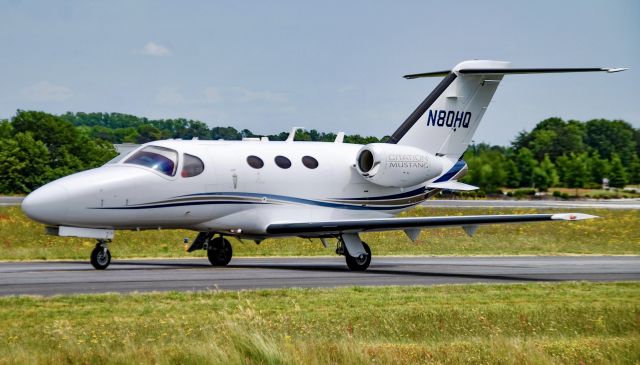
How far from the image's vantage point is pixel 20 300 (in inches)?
682

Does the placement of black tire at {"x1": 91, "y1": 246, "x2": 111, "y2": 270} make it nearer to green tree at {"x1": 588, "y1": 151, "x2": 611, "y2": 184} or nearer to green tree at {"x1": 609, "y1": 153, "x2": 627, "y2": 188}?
green tree at {"x1": 588, "y1": 151, "x2": 611, "y2": 184}

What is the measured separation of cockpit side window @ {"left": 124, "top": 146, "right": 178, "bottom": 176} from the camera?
24.3 meters

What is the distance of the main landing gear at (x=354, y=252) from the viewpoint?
26.0m

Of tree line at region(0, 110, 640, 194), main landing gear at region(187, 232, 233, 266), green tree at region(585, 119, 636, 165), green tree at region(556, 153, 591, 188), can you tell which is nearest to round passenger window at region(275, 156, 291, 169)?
main landing gear at region(187, 232, 233, 266)

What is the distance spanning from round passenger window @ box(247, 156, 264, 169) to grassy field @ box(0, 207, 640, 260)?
258 inches

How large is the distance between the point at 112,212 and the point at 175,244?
12589 millimetres

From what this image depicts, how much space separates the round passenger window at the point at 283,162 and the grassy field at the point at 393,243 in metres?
6.38

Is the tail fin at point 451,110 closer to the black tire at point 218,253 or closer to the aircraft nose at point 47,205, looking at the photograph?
the black tire at point 218,253

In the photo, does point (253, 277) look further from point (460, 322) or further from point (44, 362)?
point (44, 362)

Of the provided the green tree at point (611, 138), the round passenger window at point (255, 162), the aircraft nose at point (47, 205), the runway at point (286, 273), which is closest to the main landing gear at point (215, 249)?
the runway at point (286, 273)

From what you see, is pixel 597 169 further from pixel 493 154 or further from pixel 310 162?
pixel 310 162

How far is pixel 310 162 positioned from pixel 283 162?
0.85 m

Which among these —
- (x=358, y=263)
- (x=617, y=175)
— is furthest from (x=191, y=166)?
(x=617, y=175)

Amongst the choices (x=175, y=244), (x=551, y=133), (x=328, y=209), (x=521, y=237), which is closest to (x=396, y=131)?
(x=328, y=209)
